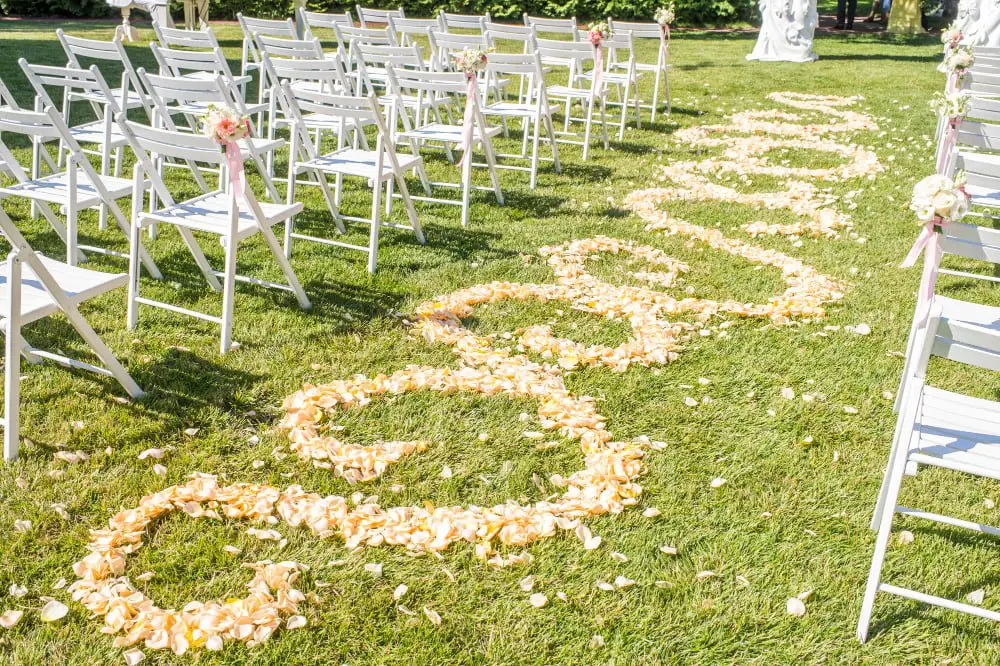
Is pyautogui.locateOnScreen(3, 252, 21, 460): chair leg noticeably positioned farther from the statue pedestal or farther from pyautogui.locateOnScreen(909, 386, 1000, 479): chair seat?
the statue pedestal

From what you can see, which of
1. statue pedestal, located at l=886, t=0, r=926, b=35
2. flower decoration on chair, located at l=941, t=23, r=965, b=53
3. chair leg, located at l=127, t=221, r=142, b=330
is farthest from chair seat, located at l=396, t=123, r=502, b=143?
statue pedestal, located at l=886, t=0, r=926, b=35

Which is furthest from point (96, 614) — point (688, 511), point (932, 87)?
point (932, 87)

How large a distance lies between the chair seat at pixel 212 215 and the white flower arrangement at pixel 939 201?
9.88 ft

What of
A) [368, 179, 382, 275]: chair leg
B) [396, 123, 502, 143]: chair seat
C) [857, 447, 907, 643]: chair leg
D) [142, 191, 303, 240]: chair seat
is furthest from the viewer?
[396, 123, 502, 143]: chair seat

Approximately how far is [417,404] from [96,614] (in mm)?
1668

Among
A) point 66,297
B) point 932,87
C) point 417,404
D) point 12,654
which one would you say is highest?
point 932,87

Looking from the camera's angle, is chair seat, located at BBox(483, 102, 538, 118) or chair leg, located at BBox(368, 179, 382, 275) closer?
chair leg, located at BBox(368, 179, 382, 275)

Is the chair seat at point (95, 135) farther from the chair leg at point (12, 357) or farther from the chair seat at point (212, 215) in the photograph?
the chair leg at point (12, 357)

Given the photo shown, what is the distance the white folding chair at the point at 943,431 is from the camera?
2.49 metres

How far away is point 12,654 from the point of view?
2574 millimetres

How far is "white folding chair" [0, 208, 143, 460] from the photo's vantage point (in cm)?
331

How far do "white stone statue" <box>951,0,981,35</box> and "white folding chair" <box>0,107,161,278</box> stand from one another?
13323mm

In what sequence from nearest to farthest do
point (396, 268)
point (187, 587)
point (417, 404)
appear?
point (187, 587) < point (417, 404) < point (396, 268)

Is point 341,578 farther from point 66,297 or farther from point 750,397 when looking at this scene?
point 750,397
